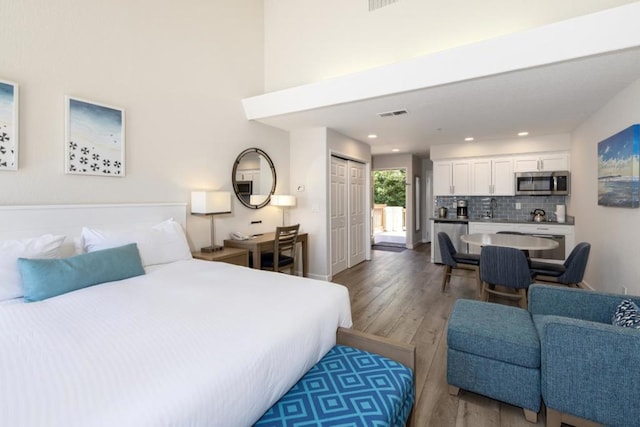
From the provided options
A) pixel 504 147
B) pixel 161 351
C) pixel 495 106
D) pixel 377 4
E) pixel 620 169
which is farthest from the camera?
pixel 504 147

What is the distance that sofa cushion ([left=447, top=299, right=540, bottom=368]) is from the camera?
1789 mm

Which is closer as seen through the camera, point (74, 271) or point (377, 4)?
point (74, 271)

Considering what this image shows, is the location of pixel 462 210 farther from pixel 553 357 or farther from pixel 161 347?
pixel 161 347

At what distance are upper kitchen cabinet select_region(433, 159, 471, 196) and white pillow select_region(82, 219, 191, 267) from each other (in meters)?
5.09

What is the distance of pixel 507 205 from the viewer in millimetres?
5887

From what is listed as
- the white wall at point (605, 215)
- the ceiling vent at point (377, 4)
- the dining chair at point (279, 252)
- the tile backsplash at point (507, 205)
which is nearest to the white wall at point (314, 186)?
the dining chair at point (279, 252)

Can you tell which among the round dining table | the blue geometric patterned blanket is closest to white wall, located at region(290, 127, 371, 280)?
the round dining table

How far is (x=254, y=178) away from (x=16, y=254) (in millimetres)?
2826

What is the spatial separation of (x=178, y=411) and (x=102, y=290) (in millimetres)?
1427

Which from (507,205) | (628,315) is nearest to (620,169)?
(628,315)

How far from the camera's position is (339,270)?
17.5 feet

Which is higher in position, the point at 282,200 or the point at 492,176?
the point at 492,176

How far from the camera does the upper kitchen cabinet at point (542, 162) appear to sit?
16.9ft

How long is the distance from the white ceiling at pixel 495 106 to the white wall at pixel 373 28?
55cm
